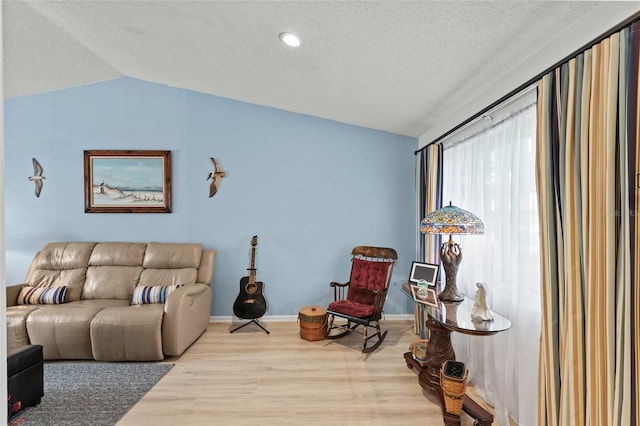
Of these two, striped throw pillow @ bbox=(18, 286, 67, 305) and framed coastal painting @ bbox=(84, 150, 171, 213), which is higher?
framed coastal painting @ bbox=(84, 150, 171, 213)

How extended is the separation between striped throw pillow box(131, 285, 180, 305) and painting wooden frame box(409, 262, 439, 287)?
2.61m

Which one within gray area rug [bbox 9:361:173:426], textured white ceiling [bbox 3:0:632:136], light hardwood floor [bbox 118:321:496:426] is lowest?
light hardwood floor [bbox 118:321:496:426]

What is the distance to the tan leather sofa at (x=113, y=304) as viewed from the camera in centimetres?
274

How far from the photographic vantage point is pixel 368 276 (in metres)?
3.45

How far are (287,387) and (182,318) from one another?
126 centimetres

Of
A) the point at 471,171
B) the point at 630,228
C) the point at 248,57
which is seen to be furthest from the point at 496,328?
the point at 248,57

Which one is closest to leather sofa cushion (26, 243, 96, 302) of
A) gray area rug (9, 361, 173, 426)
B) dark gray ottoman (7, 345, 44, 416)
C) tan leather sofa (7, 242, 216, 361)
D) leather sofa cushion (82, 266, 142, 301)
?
tan leather sofa (7, 242, 216, 361)

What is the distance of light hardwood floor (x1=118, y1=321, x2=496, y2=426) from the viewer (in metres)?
2.06

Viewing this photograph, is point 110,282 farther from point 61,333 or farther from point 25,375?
point 25,375

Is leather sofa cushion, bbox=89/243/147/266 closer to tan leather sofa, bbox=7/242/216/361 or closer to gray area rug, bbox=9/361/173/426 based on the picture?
tan leather sofa, bbox=7/242/216/361

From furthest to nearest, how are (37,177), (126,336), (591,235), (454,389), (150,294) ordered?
1. (37,177)
2. (150,294)
3. (126,336)
4. (454,389)
5. (591,235)

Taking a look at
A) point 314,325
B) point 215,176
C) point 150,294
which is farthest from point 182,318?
point 215,176

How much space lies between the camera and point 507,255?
210 centimetres

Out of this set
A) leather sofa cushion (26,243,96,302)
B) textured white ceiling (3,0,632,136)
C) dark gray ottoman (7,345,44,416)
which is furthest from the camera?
leather sofa cushion (26,243,96,302)
